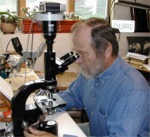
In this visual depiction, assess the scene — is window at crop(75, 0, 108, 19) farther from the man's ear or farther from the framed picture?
the man's ear

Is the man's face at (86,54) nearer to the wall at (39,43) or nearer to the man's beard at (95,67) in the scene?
Answer: the man's beard at (95,67)

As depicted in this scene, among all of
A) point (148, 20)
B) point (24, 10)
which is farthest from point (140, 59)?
point (24, 10)

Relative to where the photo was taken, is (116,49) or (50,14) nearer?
(50,14)

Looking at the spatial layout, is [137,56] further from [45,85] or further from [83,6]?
[45,85]

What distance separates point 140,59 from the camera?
94.3 inches

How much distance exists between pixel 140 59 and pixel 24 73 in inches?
46.7

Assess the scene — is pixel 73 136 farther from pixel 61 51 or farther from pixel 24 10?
pixel 24 10

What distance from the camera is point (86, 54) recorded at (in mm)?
1181

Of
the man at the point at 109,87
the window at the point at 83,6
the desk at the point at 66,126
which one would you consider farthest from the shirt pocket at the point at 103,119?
the window at the point at 83,6

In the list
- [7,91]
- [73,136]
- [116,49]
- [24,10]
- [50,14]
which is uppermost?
[24,10]

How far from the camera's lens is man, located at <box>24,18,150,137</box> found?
101cm

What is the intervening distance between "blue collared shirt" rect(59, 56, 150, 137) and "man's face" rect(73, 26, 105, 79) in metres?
0.05

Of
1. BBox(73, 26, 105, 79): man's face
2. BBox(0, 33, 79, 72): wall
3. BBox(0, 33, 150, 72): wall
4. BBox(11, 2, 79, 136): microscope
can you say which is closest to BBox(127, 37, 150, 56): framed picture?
BBox(0, 33, 150, 72): wall

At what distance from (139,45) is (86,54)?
155cm
